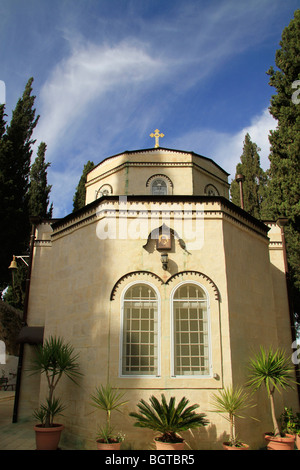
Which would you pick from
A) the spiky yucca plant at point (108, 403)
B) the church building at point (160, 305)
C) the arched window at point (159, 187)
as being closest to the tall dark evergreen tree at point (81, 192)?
the arched window at point (159, 187)

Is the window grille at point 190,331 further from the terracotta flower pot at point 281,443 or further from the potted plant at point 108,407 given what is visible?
the terracotta flower pot at point 281,443

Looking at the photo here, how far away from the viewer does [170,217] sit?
987 centimetres

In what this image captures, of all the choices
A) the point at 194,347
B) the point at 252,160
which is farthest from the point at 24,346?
the point at 252,160

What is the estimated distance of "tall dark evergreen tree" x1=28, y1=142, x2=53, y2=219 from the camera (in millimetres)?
28180

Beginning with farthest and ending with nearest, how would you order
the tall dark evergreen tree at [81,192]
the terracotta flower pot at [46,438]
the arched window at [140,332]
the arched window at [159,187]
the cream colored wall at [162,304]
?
1. the tall dark evergreen tree at [81,192]
2. the arched window at [159,187]
3. the arched window at [140,332]
4. the cream colored wall at [162,304]
5. the terracotta flower pot at [46,438]

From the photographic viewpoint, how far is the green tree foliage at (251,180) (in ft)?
93.2

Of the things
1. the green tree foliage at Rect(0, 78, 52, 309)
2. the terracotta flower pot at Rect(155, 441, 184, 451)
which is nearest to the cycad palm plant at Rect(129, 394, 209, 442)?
the terracotta flower pot at Rect(155, 441, 184, 451)

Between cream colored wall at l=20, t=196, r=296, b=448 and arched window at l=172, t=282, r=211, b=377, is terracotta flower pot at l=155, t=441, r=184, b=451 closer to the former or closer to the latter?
cream colored wall at l=20, t=196, r=296, b=448

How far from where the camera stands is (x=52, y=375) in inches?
355

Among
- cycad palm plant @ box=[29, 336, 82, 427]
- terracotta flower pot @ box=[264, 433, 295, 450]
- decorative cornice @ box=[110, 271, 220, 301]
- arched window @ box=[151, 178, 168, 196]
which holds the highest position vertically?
arched window @ box=[151, 178, 168, 196]

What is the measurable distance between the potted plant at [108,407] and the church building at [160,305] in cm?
18

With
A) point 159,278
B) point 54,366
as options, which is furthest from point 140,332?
point 54,366

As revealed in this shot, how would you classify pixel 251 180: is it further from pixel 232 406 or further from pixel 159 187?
pixel 232 406

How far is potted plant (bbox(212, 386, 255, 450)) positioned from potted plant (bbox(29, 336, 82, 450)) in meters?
3.54
